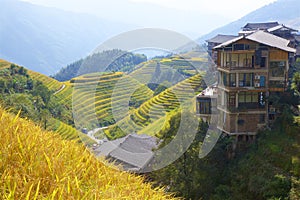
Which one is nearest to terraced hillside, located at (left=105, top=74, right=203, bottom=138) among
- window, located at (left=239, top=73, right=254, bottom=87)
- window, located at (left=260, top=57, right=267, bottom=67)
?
window, located at (left=239, top=73, right=254, bottom=87)

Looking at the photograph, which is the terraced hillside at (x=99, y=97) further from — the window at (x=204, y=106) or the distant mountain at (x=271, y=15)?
the distant mountain at (x=271, y=15)

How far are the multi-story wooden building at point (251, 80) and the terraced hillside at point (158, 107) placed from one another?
1907 mm

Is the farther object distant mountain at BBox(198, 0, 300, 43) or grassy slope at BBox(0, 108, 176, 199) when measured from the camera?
distant mountain at BBox(198, 0, 300, 43)

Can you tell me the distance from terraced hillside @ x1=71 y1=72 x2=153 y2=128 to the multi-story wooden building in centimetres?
317

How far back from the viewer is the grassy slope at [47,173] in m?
2.02

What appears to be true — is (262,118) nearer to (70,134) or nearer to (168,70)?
(168,70)

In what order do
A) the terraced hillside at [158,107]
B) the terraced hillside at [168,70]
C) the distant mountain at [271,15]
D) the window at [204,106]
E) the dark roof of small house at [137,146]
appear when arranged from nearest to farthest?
the dark roof of small house at [137,146], the terraced hillside at [168,70], the window at [204,106], the terraced hillside at [158,107], the distant mountain at [271,15]

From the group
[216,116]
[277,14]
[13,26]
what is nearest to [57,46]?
[13,26]

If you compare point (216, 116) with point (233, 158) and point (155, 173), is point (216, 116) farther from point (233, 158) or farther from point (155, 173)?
point (155, 173)

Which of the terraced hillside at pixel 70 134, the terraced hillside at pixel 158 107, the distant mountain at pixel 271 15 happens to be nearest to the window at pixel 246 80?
the terraced hillside at pixel 158 107

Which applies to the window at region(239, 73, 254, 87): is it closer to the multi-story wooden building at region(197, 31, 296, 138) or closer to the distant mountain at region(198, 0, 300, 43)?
the multi-story wooden building at region(197, 31, 296, 138)

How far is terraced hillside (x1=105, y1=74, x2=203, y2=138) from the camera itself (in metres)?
13.7

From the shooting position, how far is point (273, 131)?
10570mm

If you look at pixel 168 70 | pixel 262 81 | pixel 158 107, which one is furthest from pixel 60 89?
pixel 262 81
